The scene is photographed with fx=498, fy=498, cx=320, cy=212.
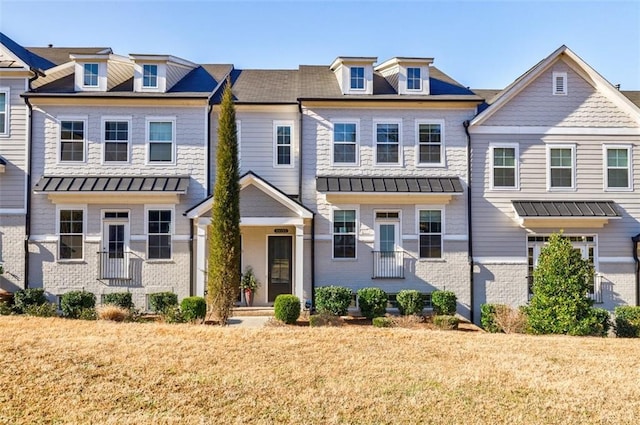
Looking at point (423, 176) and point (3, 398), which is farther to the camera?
point (423, 176)

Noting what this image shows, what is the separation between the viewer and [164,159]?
16828 mm

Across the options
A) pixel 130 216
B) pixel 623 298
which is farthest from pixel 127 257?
pixel 623 298

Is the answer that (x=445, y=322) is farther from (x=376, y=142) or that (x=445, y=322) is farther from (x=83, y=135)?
(x=83, y=135)

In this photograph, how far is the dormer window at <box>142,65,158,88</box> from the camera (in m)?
17.1

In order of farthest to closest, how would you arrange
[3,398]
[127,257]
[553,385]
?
1. [127,257]
2. [553,385]
3. [3,398]

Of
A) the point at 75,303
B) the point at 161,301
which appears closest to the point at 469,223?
the point at 161,301

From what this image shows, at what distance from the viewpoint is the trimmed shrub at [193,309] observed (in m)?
13.1

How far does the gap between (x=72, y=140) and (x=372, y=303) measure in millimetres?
11254

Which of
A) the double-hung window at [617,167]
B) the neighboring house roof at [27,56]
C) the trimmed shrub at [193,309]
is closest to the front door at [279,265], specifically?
the trimmed shrub at [193,309]

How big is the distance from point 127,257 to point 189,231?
2.22 metres

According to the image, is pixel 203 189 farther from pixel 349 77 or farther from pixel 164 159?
pixel 349 77

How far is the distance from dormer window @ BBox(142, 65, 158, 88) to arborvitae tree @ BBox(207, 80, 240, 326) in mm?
5116

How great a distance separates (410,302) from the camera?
15.5m

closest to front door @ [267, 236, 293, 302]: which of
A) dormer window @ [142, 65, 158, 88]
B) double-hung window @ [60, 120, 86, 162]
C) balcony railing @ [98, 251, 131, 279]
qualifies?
balcony railing @ [98, 251, 131, 279]
